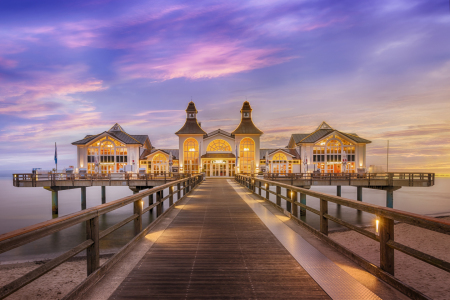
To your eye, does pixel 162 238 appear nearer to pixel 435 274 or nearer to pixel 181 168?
pixel 435 274

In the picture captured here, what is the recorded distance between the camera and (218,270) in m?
4.39

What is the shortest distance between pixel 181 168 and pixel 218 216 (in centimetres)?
3791

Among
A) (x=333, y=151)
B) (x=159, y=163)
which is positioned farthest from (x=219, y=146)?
(x=333, y=151)

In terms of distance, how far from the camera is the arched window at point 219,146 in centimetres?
4819

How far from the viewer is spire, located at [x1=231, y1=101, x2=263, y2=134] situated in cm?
4806

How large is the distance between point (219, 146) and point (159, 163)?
10.1 meters

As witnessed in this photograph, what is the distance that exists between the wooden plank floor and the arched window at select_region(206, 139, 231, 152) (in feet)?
135

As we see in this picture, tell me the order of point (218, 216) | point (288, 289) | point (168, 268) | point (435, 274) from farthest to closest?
point (435, 274), point (218, 216), point (168, 268), point (288, 289)

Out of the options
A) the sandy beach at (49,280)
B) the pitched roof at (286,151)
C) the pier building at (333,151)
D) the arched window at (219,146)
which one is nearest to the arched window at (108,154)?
the arched window at (219,146)

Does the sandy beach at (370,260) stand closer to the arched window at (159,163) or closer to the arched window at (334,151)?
the arched window at (334,151)

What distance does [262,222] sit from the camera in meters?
8.22

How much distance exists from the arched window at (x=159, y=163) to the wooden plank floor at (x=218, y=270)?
41.9 m

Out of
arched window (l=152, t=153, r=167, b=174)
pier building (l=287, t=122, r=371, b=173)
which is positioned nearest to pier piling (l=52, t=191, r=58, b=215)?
arched window (l=152, t=153, r=167, b=174)

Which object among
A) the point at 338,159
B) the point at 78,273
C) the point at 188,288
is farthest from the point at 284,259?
the point at 338,159
